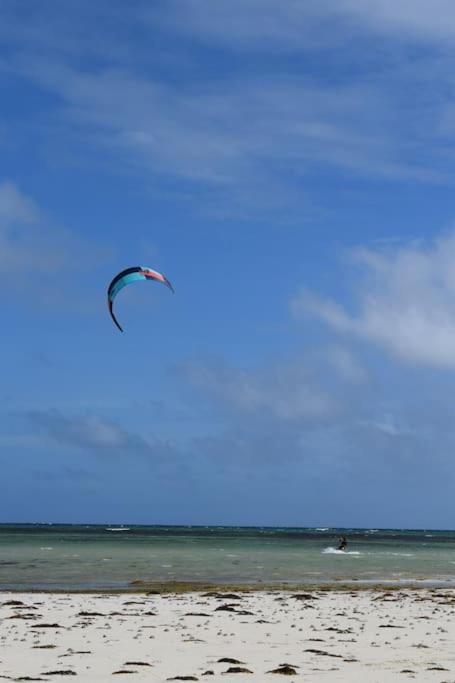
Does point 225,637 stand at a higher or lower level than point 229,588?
lower

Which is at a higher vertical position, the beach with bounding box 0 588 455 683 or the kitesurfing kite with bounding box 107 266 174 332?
the kitesurfing kite with bounding box 107 266 174 332

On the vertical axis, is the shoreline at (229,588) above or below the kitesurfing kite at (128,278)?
below

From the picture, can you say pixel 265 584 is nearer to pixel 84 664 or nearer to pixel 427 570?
pixel 427 570

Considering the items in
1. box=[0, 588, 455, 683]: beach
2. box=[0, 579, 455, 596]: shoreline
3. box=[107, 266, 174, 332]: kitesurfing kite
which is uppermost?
box=[107, 266, 174, 332]: kitesurfing kite

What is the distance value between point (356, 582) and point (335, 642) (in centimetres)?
2065

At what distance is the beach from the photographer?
1415cm

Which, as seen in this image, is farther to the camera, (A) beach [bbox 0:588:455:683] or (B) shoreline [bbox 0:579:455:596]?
(B) shoreline [bbox 0:579:455:596]

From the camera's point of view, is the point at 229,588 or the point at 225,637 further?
the point at 229,588

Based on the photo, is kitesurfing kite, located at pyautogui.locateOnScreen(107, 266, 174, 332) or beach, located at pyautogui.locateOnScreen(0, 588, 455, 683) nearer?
beach, located at pyautogui.locateOnScreen(0, 588, 455, 683)

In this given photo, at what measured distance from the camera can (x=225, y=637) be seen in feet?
60.6

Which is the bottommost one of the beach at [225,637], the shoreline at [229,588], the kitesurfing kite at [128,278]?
the beach at [225,637]

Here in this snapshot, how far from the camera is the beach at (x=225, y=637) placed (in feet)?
46.4

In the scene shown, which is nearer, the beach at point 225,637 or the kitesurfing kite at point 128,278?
the beach at point 225,637

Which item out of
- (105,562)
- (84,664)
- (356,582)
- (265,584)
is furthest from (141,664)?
(105,562)
